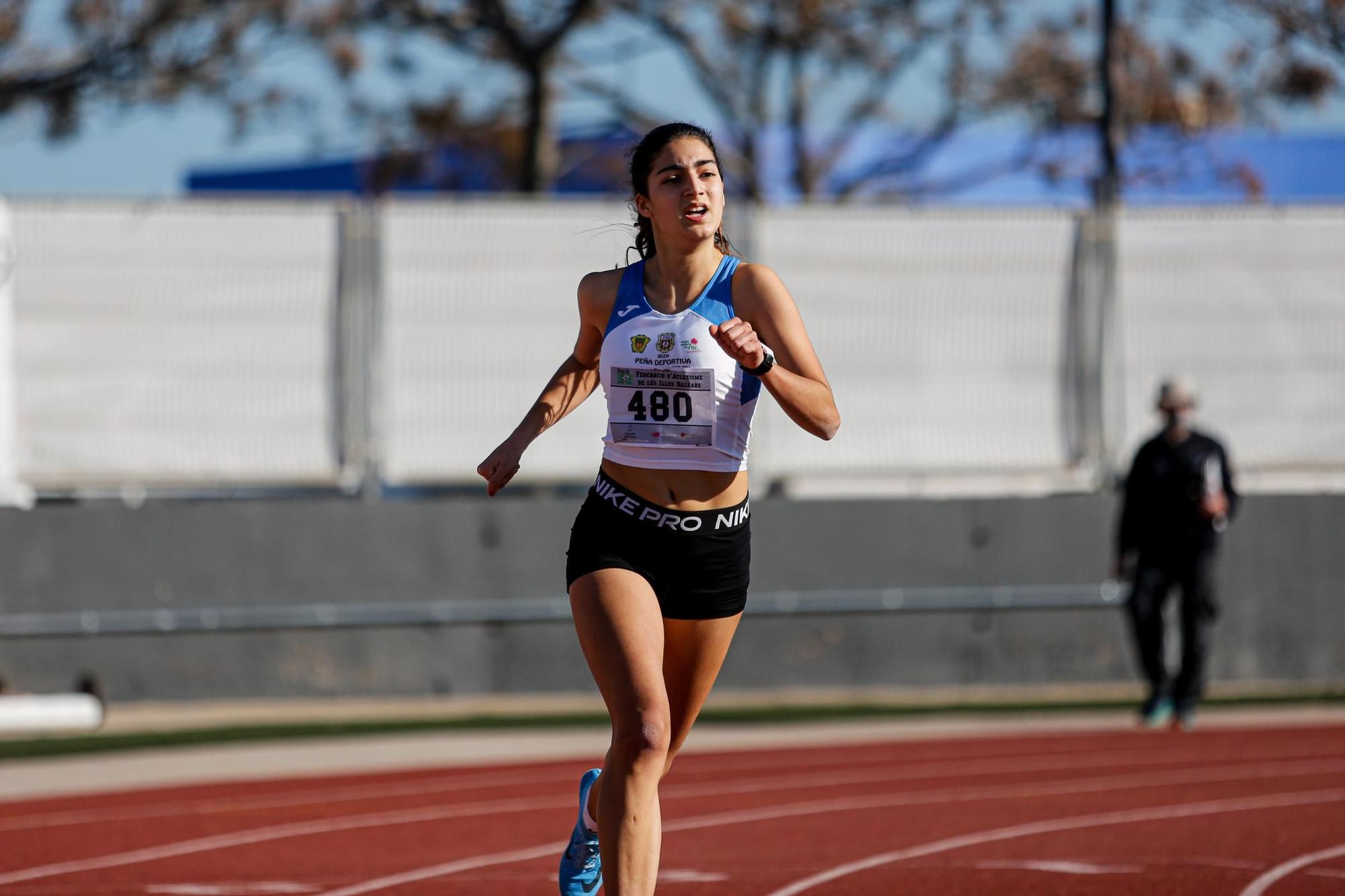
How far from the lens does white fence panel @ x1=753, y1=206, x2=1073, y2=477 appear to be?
16406 mm

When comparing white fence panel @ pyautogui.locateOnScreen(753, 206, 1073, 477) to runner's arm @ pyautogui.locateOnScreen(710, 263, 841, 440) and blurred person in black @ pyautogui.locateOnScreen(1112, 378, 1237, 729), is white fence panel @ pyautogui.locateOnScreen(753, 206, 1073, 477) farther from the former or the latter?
runner's arm @ pyautogui.locateOnScreen(710, 263, 841, 440)

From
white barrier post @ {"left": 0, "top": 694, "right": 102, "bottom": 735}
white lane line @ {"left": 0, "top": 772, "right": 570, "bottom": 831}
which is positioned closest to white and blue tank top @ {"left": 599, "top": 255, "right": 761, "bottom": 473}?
white lane line @ {"left": 0, "top": 772, "right": 570, "bottom": 831}

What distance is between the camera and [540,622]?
15.5 metres

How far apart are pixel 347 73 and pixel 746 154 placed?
6.37m

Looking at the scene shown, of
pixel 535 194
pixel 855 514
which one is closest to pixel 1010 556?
pixel 855 514

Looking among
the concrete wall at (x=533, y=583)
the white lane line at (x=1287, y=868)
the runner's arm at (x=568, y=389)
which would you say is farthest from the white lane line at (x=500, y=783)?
the runner's arm at (x=568, y=389)

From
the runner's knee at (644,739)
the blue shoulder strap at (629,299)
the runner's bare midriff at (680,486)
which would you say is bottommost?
the runner's knee at (644,739)

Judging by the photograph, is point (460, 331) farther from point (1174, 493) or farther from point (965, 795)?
point (965, 795)

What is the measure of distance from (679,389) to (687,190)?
0.54 m

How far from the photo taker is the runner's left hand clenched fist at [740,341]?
5.20m

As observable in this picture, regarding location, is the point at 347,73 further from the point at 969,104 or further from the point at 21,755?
the point at 21,755

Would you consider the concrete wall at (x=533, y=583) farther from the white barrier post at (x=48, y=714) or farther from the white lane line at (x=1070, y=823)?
the white lane line at (x=1070, y=823)

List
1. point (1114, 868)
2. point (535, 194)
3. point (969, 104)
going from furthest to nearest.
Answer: point (969, 104), point (535, 194), point (1114, 868)

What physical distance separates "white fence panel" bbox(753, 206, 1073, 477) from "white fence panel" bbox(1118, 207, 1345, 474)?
65 centimetres
